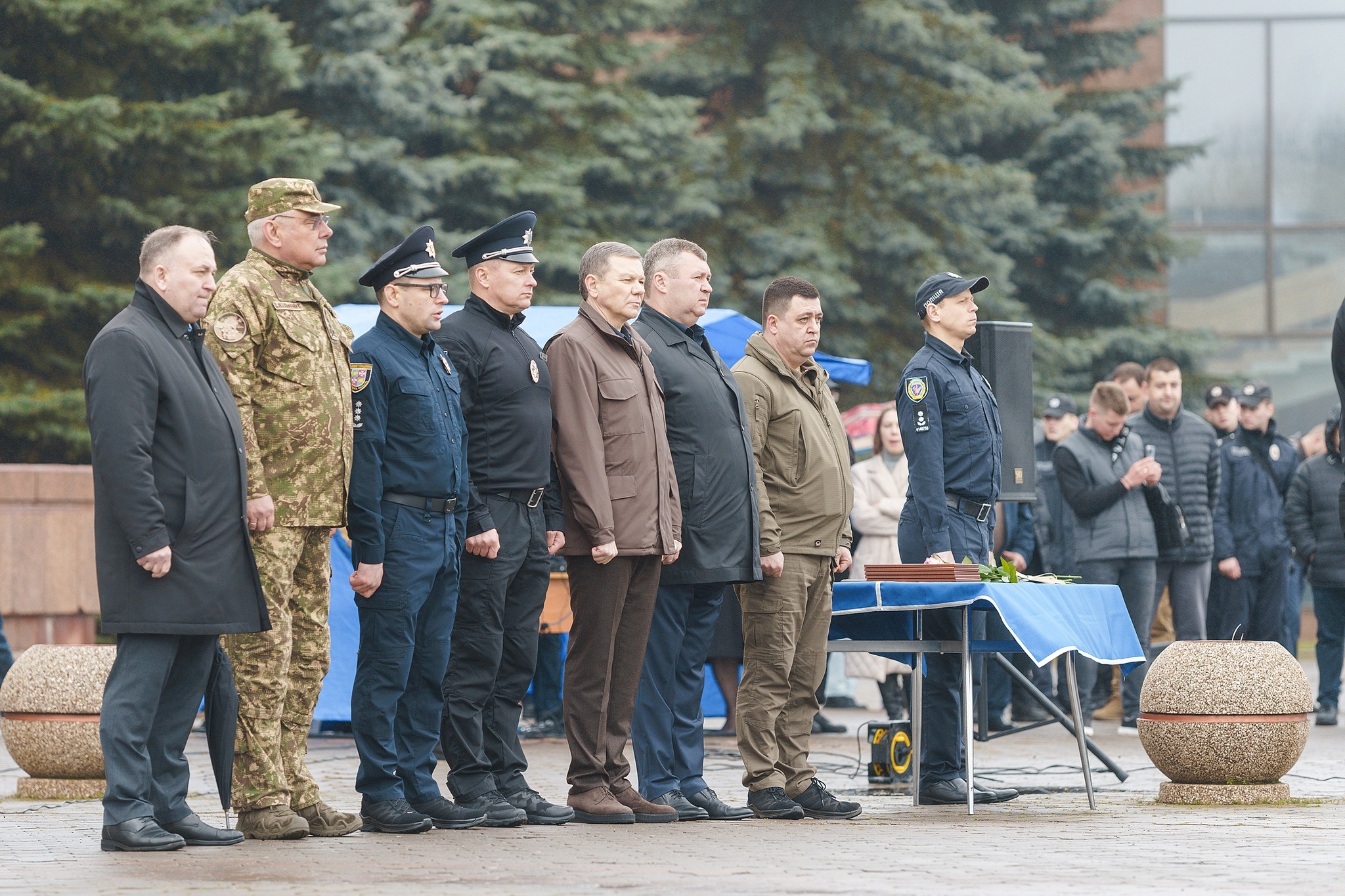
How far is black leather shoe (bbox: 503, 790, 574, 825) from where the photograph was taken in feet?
25.9

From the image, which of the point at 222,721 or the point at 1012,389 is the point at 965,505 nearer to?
the point at 1012,389

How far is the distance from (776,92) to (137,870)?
19.5 m

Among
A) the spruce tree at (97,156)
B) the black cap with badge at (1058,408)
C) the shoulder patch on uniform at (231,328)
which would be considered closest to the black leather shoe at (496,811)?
the shoulder patch on uniform at (231,328)

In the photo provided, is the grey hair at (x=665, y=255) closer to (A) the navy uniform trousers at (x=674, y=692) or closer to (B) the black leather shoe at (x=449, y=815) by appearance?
(A) the navy uniform trousers at (x=674, y=692)

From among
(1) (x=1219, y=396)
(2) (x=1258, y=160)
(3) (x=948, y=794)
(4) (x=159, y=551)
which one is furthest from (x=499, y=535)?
(2) (x=1258, y=160)

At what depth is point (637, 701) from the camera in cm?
830

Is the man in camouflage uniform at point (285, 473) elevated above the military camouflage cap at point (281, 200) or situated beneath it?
situated beneath

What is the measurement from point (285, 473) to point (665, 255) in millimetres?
2171

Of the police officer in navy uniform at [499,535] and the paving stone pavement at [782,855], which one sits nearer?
the paving stone pavement at [782,855]

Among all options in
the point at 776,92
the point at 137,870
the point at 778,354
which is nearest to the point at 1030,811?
the point at 778,354

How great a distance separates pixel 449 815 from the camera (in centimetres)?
767

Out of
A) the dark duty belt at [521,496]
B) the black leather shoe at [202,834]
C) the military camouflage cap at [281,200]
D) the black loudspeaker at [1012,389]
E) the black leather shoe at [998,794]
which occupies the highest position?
the military camouflage cap at [281,200]

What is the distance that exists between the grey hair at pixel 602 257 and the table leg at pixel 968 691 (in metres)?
2.10

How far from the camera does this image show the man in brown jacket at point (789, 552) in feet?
27.5
